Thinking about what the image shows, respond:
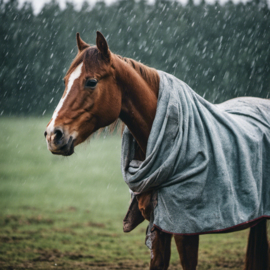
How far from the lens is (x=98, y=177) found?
343 inches

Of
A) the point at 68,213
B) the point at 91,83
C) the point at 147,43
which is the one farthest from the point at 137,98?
the point at 147,43

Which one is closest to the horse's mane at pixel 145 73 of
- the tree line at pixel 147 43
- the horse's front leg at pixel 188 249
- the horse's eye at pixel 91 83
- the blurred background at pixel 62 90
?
the horse's eye at pixel 91 83

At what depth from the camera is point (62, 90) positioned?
336 inches

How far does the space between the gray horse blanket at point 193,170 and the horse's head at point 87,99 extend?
12.4 inches

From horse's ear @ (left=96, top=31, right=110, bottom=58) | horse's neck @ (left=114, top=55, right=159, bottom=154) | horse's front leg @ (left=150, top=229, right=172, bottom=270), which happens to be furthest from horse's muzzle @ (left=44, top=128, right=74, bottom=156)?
horse's front leg @ (left=150, top=229, right=172, bottom=270)

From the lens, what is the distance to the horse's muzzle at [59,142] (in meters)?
1.48

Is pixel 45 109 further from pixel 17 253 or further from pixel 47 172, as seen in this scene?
pixel 17 253

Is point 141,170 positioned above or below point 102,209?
above

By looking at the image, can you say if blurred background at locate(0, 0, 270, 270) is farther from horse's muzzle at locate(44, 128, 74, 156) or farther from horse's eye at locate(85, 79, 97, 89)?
horse's eye at locate(85, 79, 97, 89)

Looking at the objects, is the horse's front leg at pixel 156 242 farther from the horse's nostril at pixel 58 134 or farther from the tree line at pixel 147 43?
the tree line at pixel 147 43

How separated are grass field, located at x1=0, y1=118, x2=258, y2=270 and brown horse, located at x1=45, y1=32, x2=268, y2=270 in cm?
45

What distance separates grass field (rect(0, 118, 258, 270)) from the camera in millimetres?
3463

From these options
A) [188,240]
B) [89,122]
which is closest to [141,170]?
[89,122]

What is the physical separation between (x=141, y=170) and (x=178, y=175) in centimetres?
22
